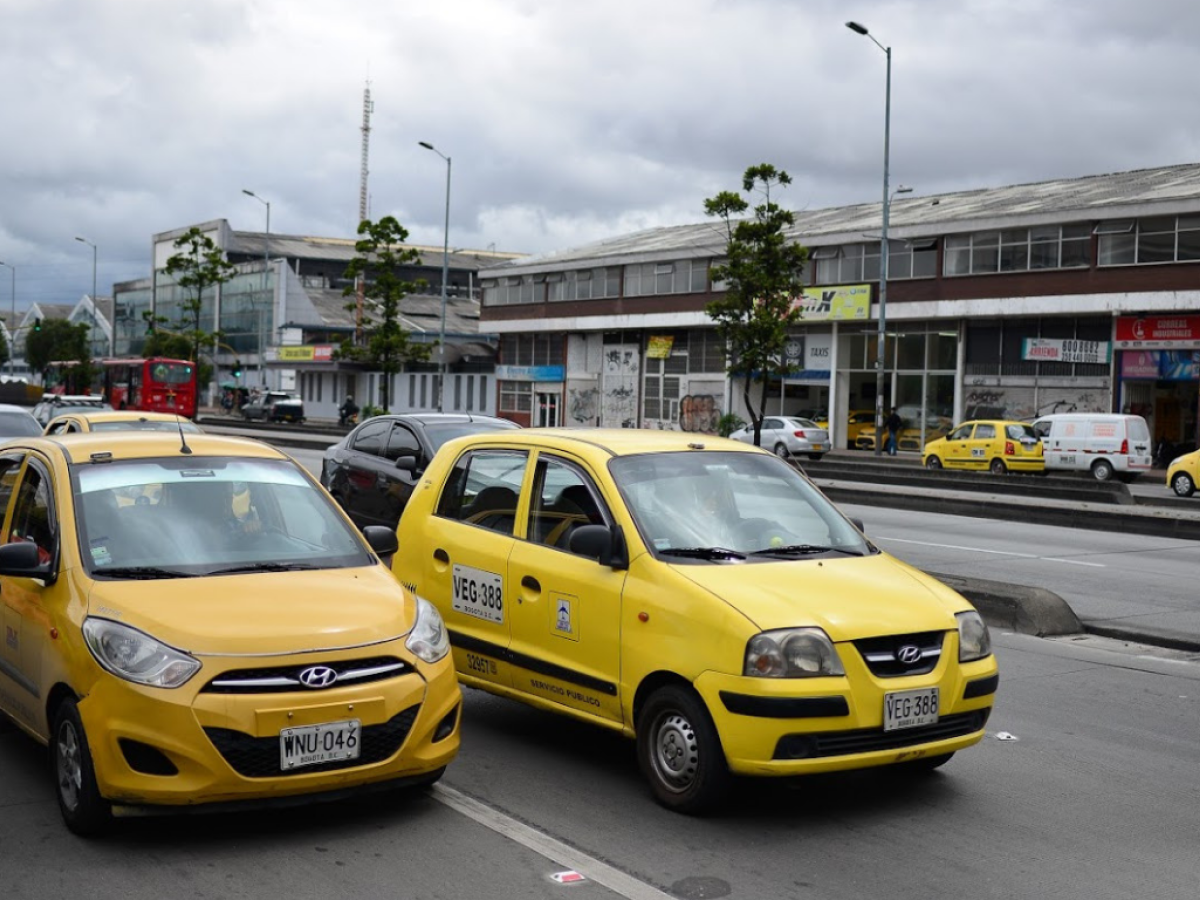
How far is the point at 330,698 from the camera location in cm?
526

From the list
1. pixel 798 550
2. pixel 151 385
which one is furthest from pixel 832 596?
pixel 151 385

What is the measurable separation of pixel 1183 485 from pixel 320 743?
93.4ft

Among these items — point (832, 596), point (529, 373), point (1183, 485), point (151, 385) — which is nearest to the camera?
point (832, 596)

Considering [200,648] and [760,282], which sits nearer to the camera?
[200,648]

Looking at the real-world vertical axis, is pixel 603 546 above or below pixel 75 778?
above

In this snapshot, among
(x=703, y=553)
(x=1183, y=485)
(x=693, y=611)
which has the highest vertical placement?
(x=703, y=553)

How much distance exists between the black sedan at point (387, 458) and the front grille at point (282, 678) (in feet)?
28.0

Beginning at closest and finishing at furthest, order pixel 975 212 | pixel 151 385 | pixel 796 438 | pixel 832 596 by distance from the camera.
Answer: pixel 832 596
pixel 796 438
pixel 975 212
pixel 151 385

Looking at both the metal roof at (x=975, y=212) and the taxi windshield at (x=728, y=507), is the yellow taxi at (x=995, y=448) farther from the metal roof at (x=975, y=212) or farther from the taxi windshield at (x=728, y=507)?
the taxi windshield at (x=728, y=507)

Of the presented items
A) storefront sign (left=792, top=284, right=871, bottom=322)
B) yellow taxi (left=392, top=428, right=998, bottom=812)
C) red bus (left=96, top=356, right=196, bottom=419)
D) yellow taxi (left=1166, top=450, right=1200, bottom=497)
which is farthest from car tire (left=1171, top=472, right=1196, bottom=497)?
red bus (left=96, top=356, right=196, bottom=419)

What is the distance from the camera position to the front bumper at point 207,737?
16.7 ft

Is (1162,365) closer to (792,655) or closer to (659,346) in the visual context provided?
(659,346)

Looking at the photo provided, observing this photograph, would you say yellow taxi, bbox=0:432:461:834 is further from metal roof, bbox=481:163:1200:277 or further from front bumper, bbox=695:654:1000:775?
metal roof, bbox=481:163:1200:277

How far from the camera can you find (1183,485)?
98.9 feet
